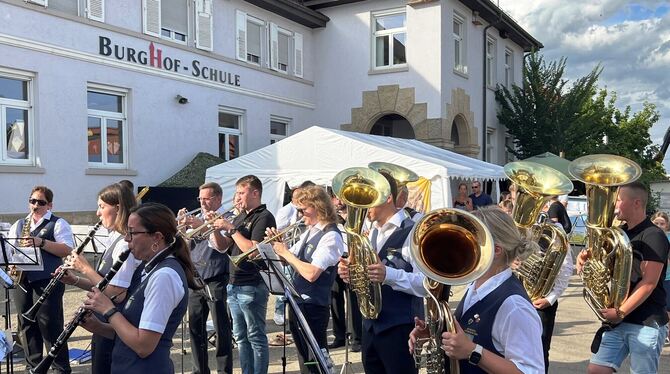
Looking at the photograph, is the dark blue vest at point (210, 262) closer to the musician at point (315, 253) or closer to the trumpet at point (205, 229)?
the trumpet at point (205, 229)

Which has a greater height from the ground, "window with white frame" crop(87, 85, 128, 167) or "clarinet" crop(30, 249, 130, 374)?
"window with white frame" crop(87, 85, 128, 167)

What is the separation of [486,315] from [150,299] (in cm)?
147

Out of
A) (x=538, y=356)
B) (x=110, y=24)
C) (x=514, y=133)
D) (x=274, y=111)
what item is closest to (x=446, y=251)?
(x=538, y=356)

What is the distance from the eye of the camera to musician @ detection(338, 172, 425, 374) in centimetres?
333

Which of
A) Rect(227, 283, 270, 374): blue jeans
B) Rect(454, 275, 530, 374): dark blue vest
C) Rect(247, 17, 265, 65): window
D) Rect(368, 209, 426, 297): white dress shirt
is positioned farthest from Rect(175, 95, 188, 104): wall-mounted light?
Rect(454, 275, 530, 374): dark blue vest

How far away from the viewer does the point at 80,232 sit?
1002 cm

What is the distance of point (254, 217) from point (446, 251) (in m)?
2.67

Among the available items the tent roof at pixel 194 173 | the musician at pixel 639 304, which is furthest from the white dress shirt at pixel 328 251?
the tent roof at pixel 194 173

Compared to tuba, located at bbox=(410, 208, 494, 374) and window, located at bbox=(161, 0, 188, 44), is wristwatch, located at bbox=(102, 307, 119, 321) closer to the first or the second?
tuba, located at bbox=(410, 208, 494, 374)

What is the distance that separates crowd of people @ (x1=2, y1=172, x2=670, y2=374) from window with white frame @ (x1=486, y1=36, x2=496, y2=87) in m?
15.0

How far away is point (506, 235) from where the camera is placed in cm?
234

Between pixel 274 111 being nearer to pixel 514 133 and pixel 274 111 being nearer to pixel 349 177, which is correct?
pixel 514 133

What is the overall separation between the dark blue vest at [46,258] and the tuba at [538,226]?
399 centimetres

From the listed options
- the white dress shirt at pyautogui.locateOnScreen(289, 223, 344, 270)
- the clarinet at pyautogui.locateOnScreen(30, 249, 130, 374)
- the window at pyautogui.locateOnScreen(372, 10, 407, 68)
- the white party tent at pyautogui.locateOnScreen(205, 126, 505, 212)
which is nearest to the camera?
the clarinet at pyautogui.locateOnScreen(30, 249, 130, 374)
